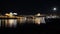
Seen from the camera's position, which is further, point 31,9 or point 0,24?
point 31,9

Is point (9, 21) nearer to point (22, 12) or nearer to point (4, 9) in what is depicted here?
point (4, 9)

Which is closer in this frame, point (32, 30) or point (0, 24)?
point (32, 30)

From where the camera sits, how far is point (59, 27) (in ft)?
40.3

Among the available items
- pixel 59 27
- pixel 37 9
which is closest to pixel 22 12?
pixel 37 9

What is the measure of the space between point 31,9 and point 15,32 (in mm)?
12695

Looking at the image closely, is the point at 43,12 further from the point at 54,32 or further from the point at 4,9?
the point at 54,32

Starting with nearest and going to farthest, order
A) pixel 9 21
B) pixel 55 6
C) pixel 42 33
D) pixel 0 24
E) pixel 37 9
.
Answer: pixel 42 33 < pixel 0 24 < pixel 9 21 < pixel 37 9 < pixel 55 6

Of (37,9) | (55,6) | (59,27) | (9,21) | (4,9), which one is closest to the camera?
→ (59,27)

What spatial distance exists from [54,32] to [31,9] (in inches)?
498

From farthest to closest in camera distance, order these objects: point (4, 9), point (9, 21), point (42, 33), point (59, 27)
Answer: point (4, 9) < point (9, 21) < point (59, 27) < point (42, 33)

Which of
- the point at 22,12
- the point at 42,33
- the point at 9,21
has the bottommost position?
the point at 42,33

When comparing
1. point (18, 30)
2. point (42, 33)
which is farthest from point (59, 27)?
point (18, 30)

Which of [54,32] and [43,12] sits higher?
[43,12]

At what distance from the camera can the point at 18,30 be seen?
11.4m
